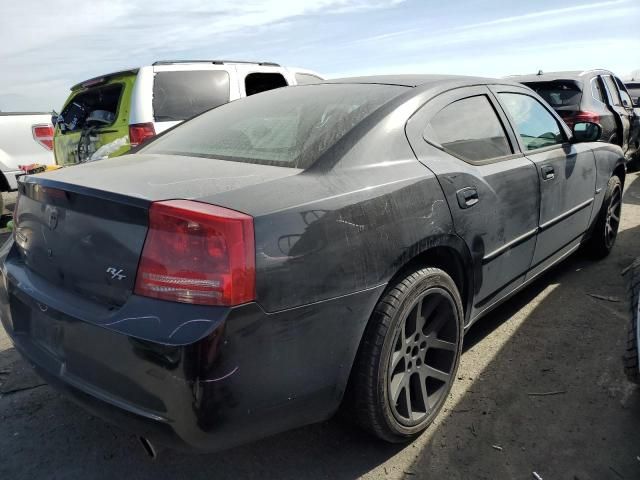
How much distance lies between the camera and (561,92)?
700 centimetres

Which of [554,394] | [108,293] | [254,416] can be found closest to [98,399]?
[108,293]

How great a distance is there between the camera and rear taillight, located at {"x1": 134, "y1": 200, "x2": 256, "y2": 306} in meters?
1.60

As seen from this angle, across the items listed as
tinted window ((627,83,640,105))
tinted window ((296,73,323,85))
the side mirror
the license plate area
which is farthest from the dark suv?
tinted window ((627,83,640,105))

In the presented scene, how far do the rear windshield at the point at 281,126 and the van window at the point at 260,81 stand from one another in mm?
3597

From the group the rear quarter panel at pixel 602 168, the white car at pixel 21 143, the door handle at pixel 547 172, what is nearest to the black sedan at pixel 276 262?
the door handle at pixel 547 172

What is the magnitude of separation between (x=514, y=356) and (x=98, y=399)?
7.30 ft

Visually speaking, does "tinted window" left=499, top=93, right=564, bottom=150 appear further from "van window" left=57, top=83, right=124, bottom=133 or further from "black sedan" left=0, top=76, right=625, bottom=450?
"van window" left=57, top=83, right=124, bottom=133

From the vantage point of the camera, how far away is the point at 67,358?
185cm

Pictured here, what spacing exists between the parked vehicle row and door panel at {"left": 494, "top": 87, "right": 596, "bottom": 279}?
3.17 m

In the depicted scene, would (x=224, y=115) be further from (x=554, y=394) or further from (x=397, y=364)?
(x=554, y=394)

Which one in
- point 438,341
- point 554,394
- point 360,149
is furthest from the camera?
point 554,394

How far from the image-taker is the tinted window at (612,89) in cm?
779

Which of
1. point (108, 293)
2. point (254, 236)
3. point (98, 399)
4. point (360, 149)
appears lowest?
point (98, 399)

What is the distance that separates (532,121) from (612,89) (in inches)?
224
